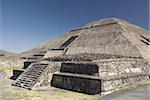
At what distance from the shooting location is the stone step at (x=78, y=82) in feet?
37.9

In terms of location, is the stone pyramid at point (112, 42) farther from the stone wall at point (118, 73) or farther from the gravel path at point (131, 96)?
the gravel path at point (131, 96)

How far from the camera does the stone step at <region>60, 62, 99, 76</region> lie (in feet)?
41.8

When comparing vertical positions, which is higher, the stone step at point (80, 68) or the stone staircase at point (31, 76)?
the stone step at point (80, 68)

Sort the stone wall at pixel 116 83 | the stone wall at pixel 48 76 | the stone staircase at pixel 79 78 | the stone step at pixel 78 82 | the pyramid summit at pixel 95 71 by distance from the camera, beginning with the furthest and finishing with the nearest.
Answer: the stone wall at pixel 48 76 → the pyramid summit at pixel 95 71 → the stone staircase at pixel 79 78 → the stone step at pixel 78 82 → the stone wall at pixel 116 83

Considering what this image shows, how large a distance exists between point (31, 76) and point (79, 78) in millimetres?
4230

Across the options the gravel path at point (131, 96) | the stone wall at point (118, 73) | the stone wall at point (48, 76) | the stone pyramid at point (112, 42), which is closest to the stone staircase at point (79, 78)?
the stone wall at point (48, 76)

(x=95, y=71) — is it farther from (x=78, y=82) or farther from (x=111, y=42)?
(x=111, y=42)

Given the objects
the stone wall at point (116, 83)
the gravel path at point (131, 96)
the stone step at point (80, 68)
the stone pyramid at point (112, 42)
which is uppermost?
the stone pyramid at point (112, 42)

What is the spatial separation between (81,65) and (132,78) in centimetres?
376

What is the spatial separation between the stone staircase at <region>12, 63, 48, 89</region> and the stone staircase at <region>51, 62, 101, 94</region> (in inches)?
43.7

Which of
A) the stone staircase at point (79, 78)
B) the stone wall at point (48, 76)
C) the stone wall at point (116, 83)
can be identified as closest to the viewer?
the stone wall at point (116, 83)

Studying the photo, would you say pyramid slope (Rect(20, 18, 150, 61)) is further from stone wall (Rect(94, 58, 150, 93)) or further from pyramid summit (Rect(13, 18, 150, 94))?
stone wall (Rect(94, 58, 150, 93))

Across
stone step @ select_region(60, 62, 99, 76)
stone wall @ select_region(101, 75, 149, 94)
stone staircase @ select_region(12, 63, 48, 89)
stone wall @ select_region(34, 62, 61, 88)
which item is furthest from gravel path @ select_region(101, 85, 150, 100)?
stone staircase @ select_region(12, 63, 48, 89)

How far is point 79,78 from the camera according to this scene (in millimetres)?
12617
